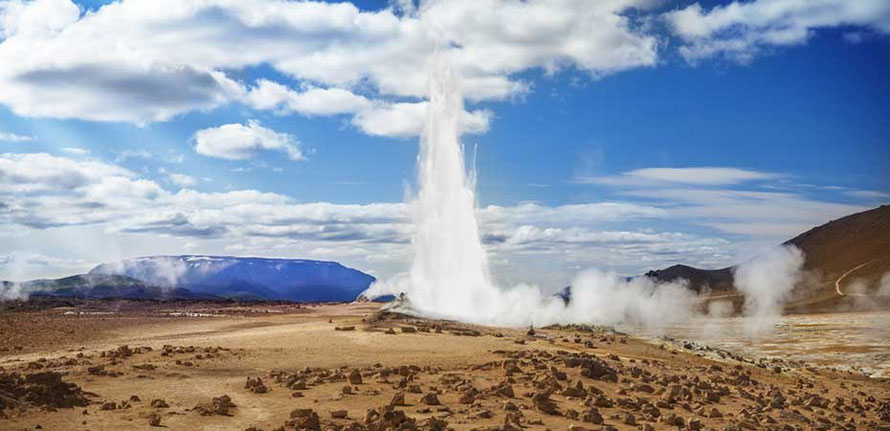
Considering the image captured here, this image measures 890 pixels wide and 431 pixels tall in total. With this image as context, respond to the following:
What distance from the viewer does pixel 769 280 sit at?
12594 centimetres

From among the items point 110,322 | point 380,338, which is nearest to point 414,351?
point 380,338

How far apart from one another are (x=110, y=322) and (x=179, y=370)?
1089 inches

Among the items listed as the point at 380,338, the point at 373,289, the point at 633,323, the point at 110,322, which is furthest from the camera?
the point at 373,289

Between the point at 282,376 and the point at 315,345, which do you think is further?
the point at 315,345

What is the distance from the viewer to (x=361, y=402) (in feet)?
55.0

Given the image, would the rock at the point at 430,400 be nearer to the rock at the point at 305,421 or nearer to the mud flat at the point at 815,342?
the rock at the point at 305,421

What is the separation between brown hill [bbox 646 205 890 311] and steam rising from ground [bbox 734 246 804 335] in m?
2.05

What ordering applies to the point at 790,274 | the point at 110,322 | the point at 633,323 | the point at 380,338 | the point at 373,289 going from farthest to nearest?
1. the point at 790,274
2. the point at 373,289
3. the point at 633,323
4. the point at 110,322
5. the point at 380,338

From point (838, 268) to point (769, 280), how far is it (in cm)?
1596

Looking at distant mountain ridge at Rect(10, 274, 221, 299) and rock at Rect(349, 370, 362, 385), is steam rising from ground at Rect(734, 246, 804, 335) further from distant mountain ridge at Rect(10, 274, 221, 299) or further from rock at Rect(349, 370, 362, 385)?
distant mountain ridge at Rect(10, 274, 221, 299)

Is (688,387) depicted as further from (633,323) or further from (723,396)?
(633,323)

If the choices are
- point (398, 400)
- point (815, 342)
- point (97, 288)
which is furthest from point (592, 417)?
point (97, 288)

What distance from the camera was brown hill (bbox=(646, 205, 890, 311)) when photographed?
107 meters

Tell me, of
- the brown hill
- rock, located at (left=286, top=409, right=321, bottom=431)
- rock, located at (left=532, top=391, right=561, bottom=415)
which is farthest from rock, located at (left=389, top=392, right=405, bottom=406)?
the brown hill
